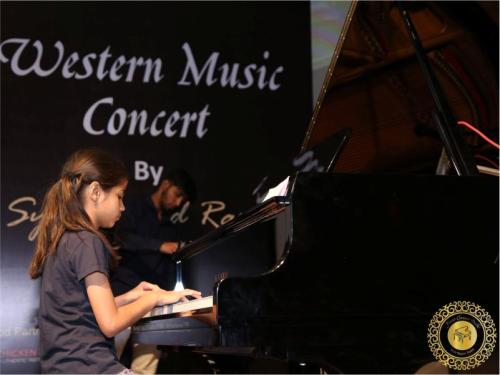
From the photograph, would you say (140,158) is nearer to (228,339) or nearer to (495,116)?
(495,116)

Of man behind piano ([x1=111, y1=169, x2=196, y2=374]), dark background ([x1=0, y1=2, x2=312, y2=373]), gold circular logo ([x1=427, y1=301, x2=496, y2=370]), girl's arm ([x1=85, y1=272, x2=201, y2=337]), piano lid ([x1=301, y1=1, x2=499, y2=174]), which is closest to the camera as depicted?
gold circular logo ([x1=427, y1=301, x2=496, y2=370])

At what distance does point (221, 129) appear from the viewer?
554cm

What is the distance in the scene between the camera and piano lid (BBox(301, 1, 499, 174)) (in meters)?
3.34

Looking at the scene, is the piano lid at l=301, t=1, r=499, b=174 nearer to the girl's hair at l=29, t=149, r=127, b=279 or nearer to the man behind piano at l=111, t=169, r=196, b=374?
the girl's hair at l=29, t=149, r=127, b=279

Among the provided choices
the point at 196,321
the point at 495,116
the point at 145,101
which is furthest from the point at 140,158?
the point at 196,321

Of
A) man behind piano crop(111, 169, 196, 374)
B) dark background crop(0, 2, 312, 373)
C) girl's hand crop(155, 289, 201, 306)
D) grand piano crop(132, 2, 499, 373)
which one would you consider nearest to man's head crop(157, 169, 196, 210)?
man behind piano crop(111, 169, 196, 374)

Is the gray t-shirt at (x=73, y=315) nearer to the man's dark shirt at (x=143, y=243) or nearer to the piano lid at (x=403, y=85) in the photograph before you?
the piano lid at (x=403, y=85)

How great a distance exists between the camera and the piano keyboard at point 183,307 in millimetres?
2131

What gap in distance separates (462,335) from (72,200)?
1.31 metres

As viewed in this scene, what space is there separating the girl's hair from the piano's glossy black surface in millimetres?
531

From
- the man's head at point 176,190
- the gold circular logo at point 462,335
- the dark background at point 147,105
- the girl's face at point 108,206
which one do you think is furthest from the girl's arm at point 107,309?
the dark background at point 147,105

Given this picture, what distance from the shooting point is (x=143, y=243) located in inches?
195

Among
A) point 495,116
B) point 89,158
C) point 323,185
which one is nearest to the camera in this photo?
point 323,185

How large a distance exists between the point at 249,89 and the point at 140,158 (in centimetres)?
Answer: 96
